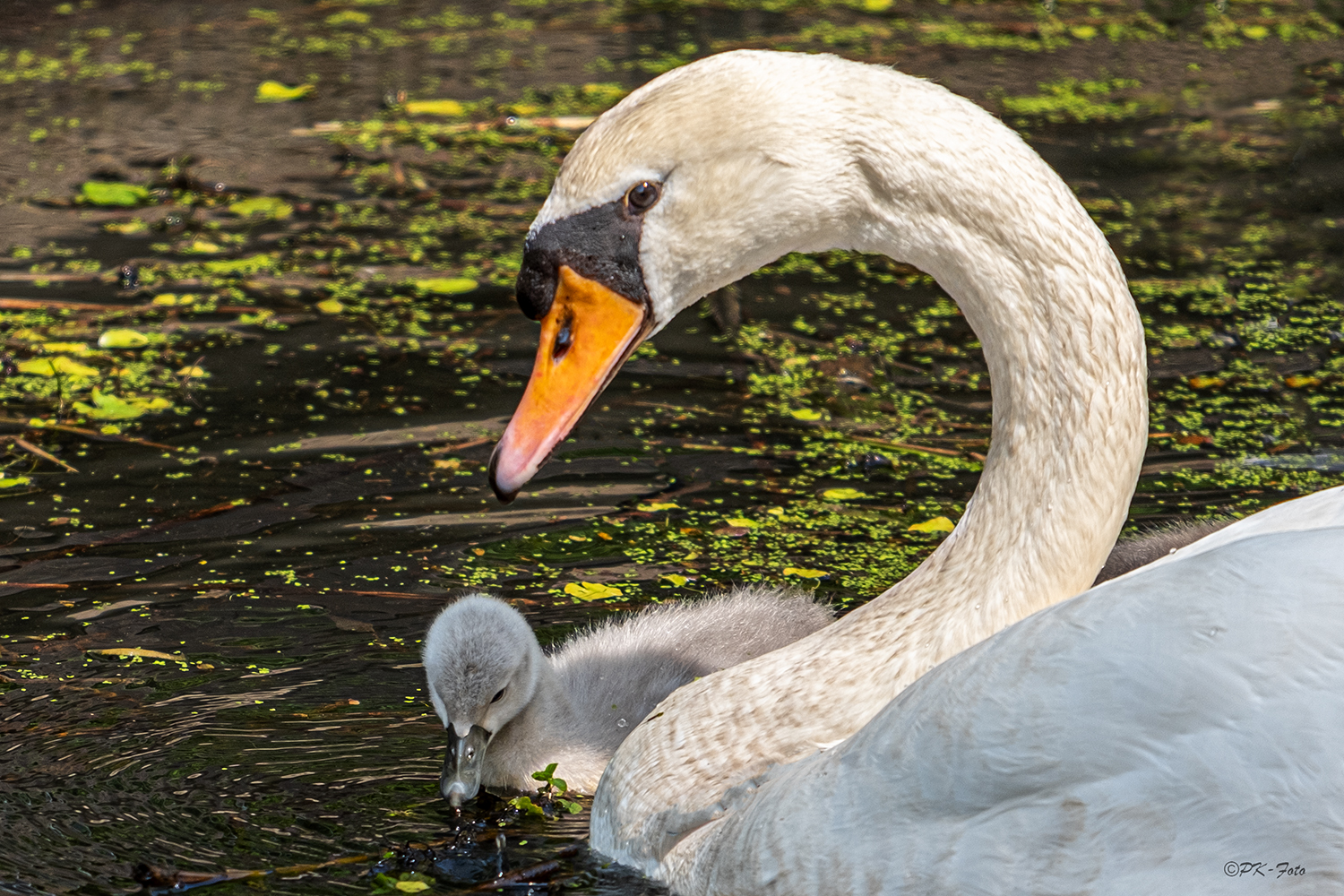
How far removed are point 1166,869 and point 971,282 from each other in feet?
3.44

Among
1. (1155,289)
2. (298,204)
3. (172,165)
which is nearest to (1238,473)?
(1155,289)

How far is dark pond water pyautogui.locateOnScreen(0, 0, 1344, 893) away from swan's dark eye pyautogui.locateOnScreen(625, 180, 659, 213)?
1.25 m

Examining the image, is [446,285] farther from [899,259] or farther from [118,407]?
[899,259]

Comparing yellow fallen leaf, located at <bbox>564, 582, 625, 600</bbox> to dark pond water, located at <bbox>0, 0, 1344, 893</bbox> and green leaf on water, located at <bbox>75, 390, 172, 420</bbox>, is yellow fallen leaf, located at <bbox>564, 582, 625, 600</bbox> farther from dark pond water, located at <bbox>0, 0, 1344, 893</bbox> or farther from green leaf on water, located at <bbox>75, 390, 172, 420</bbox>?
green leaf on water, located at <bbox>75, 390, 172, 420</bbox>

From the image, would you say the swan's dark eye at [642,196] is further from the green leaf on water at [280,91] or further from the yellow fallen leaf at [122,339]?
the green leaf on water at [280,91]

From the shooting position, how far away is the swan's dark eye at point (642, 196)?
10.3 ft

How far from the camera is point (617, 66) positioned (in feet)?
33.0

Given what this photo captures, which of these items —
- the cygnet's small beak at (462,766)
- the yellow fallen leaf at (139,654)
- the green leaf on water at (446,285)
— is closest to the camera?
the cygnet's small beak at (462,766)

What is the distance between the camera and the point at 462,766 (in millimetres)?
3674

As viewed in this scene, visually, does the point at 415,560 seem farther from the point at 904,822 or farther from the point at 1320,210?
the point at 1320,210

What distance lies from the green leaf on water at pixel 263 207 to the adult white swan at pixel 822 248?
4854mm

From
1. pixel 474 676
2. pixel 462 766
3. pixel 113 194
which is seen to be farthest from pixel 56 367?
pixel 462 766

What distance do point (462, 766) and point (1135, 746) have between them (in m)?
1.61

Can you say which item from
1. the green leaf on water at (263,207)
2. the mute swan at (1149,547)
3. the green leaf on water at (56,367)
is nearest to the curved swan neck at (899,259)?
the mute swan at (1149,547)
